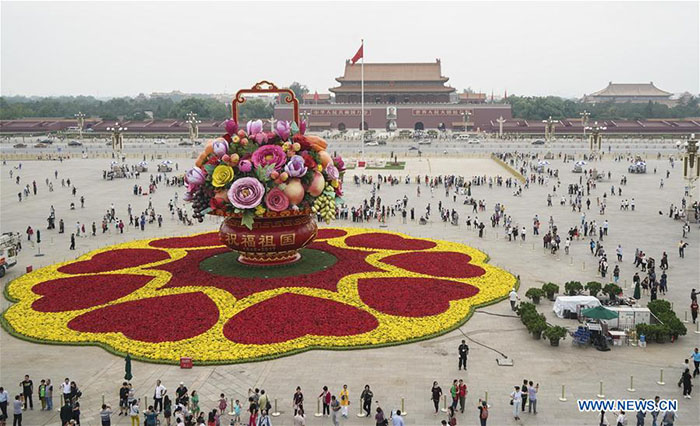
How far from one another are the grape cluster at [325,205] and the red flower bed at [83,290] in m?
6.77

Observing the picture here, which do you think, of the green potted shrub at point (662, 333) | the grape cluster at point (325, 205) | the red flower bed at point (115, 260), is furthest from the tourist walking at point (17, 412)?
the green potted shrub at point (662, 333)

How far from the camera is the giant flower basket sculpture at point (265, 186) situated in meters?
22.7

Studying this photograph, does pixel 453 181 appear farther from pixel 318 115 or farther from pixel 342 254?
pixel 318 115

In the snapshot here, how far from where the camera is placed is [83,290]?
2314 centimetres

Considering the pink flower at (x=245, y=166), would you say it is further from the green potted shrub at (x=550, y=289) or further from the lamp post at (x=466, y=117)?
the lamp post at (x=466, y=117)

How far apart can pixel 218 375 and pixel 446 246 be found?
1564 centimetres

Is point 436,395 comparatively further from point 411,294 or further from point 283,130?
point 283,130

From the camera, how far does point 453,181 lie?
5428 centimetres

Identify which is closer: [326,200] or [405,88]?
[326,200]

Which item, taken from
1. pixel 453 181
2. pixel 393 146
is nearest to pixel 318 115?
pixel 393 146

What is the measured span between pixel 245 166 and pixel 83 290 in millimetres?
7202

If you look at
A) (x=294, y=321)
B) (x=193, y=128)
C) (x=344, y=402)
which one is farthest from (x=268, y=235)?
(x=193, y=128)

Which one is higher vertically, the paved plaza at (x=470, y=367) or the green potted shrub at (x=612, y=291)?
the green potted shrub at (x=612, y=291)

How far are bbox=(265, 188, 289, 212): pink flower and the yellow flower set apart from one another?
146 centimetres
